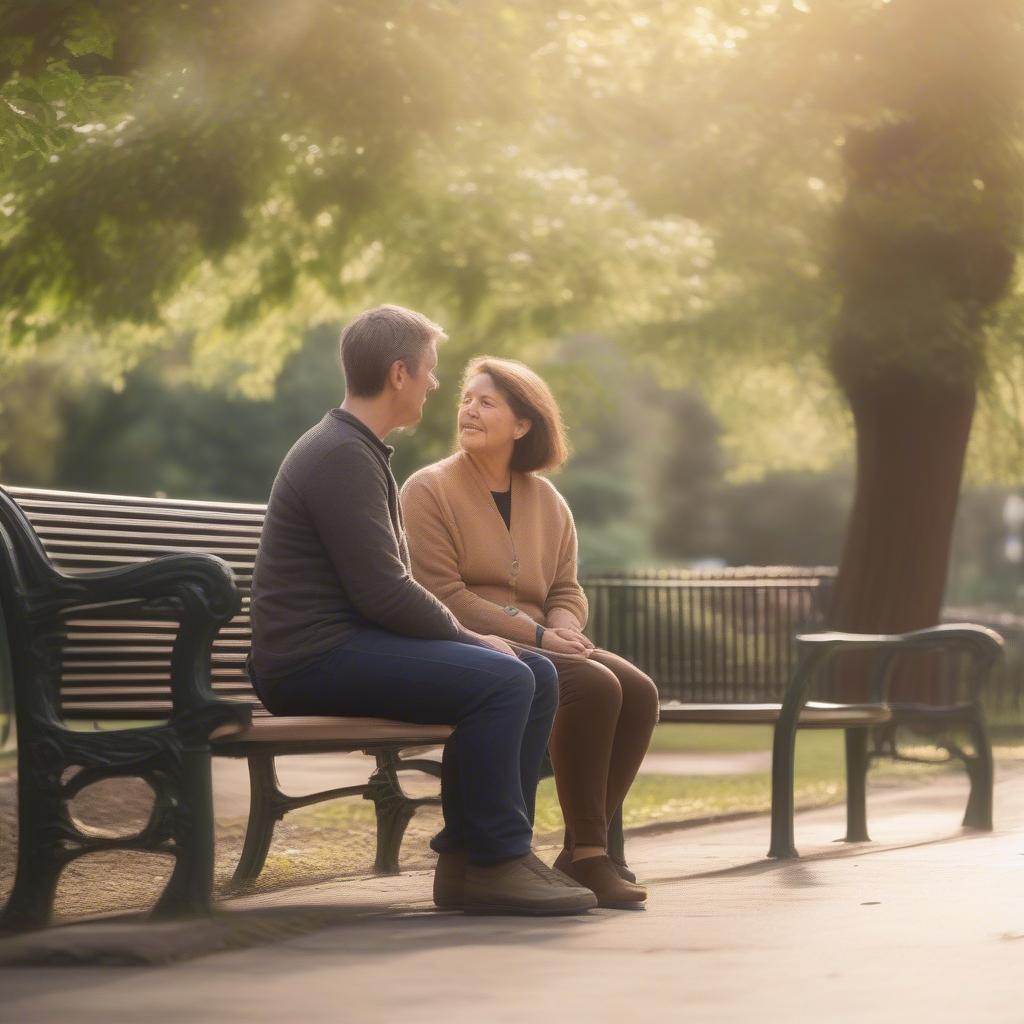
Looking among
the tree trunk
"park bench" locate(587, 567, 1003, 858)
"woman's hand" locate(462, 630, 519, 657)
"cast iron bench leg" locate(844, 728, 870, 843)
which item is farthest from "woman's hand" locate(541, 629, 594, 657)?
the tree trunk

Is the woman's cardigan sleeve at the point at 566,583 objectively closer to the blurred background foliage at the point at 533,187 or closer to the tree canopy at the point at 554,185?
the blurred background foliage at the point at 533,187

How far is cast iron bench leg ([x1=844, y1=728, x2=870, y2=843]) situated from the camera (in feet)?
25.2

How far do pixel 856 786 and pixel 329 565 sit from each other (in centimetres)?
324

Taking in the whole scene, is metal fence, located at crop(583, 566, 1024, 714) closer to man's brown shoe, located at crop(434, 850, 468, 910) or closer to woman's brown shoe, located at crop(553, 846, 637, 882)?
woman's brown shoe, located at crop(553, 846, 637, 882)

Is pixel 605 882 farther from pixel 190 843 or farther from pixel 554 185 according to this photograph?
pixel 554 185

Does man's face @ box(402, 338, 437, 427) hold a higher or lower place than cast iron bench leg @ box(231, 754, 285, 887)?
higher

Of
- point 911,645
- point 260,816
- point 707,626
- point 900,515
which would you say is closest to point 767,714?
point 911,645

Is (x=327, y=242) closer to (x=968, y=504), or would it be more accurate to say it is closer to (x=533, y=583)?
(x=533, y=583)

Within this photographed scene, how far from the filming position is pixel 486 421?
587 cm

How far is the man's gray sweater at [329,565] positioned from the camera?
5086 millimetres

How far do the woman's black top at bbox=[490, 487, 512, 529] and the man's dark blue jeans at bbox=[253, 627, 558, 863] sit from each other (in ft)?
2.77

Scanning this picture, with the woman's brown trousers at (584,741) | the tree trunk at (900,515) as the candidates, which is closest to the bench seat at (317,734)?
the woman's brown trousers at (584,741)

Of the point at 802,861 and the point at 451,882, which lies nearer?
the point at 451,882

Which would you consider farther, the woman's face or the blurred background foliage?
the blurred background foliage
